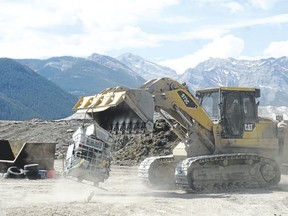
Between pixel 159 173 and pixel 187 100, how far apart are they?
8.33 ft

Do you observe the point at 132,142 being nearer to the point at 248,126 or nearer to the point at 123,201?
the point at 248,126

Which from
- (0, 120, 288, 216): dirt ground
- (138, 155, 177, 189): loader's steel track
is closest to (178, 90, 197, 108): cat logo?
(138, 155, 177, 189): loader's steel track

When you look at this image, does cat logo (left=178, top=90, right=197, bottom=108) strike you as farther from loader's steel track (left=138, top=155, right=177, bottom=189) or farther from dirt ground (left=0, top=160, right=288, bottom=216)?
dirt ground (left=0, top=160, right=288, bottom=216)

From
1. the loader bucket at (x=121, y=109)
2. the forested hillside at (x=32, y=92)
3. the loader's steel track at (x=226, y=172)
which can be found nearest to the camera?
the loader bucket at (x=121, y=109)

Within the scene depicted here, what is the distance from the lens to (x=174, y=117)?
1694 centimetres

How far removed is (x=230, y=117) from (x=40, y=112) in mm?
134004

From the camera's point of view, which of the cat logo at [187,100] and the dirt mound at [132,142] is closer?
the cat logo at [187,100]

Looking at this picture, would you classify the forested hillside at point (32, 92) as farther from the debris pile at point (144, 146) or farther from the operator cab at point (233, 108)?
the operator cab at point (233, 108)

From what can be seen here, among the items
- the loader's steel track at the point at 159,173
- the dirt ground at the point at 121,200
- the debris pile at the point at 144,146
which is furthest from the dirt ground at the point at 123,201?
the debris pile at the point at 144,146

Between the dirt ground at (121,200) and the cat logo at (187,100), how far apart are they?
2427 millimetres

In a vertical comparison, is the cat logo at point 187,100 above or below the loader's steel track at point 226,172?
above

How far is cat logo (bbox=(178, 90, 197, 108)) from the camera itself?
16453mm

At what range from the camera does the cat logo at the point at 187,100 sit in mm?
16453

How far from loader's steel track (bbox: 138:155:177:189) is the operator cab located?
1865mm
